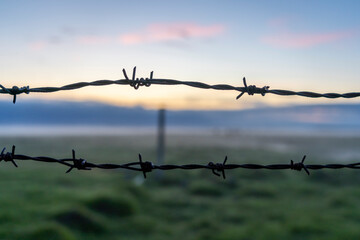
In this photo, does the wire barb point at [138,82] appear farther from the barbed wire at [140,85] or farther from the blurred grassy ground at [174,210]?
the blurred grassy ground at [174,210]

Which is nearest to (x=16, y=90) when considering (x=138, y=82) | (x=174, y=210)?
(x=138, y=82)

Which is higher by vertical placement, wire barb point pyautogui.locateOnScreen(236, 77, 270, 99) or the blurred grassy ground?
wire barb point pyautogui.locateOnScreen(236, 77, 270, 99)

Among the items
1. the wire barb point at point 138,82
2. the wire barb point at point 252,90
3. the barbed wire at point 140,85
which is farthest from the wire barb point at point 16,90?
the wire barb point at point 252,90

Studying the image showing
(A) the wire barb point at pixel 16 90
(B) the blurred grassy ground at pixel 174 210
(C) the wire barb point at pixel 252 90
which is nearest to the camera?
(A) the wire barb point at pixel 16 90

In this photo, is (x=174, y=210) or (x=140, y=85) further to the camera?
(x=174, y=210)

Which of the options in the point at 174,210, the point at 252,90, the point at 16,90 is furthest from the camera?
the point at 174,210

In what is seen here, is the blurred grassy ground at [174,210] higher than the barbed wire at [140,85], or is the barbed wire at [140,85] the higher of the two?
the barbed wire at [140,85]

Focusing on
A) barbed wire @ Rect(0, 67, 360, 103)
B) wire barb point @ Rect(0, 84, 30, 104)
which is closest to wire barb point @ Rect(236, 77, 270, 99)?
barbed wire @ Rect(0, 67, 360, 103)

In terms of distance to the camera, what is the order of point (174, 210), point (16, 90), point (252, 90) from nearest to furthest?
point (16, 90) < point (252, 90) < point (174, 210)

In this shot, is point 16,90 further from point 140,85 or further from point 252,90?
point 252,90

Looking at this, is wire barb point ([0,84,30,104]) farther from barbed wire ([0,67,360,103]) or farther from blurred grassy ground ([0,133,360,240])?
blurred grassy ground ([0,133,360,240])

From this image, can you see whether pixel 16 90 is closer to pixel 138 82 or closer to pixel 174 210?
pixel 138 82

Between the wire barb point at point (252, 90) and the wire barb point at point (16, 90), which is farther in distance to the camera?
the wire barb point at point (252, 90)

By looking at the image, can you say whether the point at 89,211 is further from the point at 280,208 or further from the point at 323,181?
the point at 323,181
